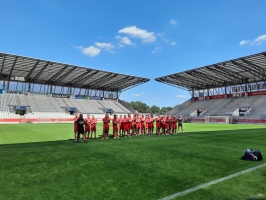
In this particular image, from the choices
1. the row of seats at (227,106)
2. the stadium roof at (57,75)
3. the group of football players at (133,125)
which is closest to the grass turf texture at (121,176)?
the group of football players at (133,125)

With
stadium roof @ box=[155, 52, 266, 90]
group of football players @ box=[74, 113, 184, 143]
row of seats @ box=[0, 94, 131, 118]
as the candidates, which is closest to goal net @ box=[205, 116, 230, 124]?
stadium roof @ box=[155, 52, 266, 90]

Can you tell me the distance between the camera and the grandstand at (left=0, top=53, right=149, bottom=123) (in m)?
41.6

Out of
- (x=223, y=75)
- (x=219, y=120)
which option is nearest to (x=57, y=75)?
(x=219, y=120)

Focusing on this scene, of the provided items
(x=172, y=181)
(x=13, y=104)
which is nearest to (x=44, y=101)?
(x=13, y=104)

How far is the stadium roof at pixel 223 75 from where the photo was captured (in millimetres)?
39875

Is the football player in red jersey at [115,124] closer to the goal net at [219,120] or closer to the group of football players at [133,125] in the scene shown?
the group of football players at [133,125]

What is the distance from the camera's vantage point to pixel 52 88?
56938mm

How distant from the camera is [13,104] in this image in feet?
153

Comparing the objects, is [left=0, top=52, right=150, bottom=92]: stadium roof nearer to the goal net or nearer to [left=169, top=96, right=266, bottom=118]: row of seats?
[left=169, top=96, right=266, bottom=118]: row of seats

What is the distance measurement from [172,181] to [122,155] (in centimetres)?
338

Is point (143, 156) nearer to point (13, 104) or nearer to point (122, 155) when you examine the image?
point (122, 155)

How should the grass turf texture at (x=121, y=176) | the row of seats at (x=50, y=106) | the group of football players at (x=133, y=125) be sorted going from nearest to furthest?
the grass turf texture at (x=121, y=176) < the group of football players at (x=133, y=125) < the row of seats at (x=50, y=106)

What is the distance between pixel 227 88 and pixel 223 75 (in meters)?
12.0

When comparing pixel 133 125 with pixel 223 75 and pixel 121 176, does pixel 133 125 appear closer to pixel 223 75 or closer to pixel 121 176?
pixel 121 176
